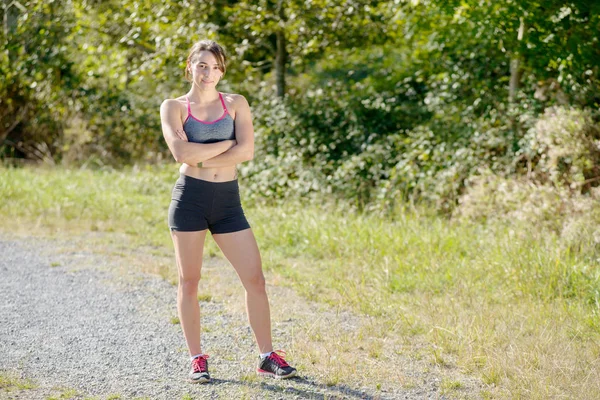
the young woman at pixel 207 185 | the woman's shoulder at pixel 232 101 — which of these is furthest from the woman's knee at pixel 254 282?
the woman's shoulder at pixel 232 101

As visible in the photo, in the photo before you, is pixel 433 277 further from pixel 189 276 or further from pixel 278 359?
pixel 189 276

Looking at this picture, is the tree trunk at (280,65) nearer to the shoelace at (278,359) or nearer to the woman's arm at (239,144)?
the woman's arm at (239,144)

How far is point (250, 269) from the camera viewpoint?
15.4 feet

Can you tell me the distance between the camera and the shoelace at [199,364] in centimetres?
476

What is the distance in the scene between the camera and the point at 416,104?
1239 centimetres

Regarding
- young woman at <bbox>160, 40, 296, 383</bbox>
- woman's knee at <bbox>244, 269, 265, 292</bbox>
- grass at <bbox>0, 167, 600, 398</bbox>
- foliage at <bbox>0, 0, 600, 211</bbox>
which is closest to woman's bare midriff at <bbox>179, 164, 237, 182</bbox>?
young woman at <bbox>160, 40, 296, 383</bbox>

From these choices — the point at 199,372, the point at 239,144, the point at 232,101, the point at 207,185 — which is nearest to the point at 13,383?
the point at 199,372

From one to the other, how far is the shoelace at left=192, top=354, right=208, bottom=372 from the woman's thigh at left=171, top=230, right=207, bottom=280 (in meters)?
0.48

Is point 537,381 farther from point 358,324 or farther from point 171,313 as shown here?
point 171,313

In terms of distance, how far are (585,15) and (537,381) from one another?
20.4 ft

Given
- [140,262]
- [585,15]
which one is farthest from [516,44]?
[140,262]

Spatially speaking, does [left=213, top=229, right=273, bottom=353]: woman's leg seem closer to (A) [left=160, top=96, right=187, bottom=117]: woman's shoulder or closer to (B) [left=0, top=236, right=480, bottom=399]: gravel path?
(B) [left=0, top=236, right=480, bottom=399]: gravel path

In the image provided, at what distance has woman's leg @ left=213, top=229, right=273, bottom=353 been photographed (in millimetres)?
4703

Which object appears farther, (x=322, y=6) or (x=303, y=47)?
(x=303, y=47)
